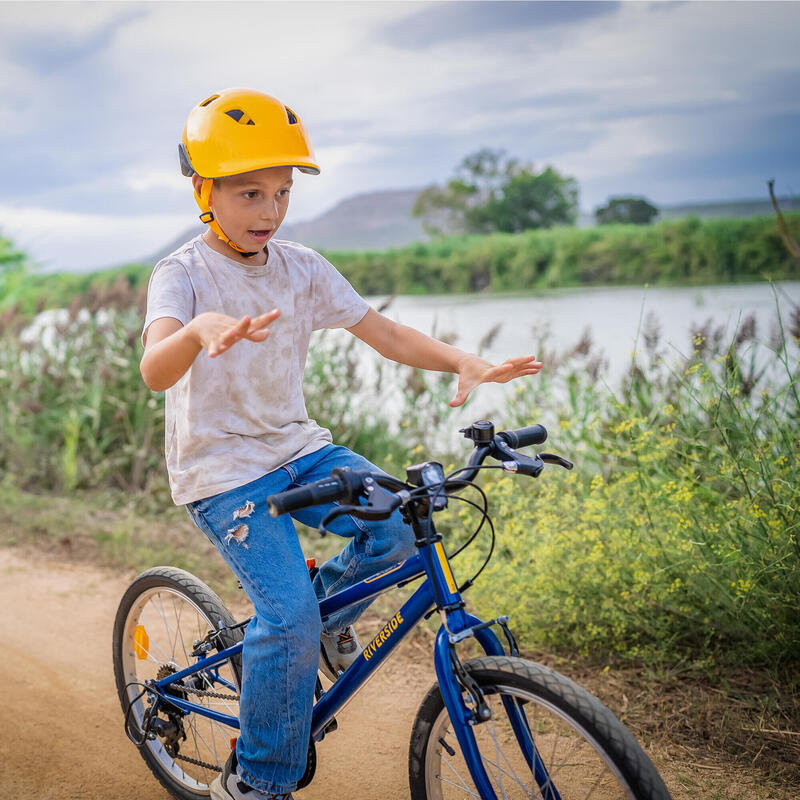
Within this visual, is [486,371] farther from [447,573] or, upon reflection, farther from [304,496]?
[304,496]

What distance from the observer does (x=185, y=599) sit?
2.77 m

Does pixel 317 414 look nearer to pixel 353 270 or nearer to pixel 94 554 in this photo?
pixel 353 270

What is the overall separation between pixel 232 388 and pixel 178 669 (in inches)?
41.2

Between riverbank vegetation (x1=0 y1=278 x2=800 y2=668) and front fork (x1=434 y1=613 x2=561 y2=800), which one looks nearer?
front fork (x1=434 y1=613 x2=561 y2=800)

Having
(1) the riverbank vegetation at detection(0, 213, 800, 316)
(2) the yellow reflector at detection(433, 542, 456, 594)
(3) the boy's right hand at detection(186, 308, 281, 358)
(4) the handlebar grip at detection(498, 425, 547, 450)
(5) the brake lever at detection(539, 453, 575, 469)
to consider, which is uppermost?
(1) the riverbank vegetation at detection(0, 213, 800, 316)

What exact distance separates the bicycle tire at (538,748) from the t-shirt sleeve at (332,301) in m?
1.14

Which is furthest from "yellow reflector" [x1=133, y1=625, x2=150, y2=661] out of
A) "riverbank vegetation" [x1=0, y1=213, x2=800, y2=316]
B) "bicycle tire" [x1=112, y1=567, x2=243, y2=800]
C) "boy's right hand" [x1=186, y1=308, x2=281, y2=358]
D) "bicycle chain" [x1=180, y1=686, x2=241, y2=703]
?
"riverbank vegetation" [x1=0, y1=213, x2=800, y2=316]

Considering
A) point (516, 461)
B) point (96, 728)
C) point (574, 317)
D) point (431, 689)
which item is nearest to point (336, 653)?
point (431, 689)

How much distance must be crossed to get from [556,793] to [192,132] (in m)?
1.89

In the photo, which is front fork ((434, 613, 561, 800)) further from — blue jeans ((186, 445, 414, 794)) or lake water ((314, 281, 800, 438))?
lake water ((314, 281, 800, 438))

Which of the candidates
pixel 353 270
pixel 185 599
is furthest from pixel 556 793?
pixel 353 270

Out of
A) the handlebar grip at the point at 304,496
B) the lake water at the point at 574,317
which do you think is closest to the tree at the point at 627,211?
the lake water at the point at 574,317

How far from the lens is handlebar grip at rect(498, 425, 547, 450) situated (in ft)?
6.93

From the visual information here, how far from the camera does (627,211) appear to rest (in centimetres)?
513
